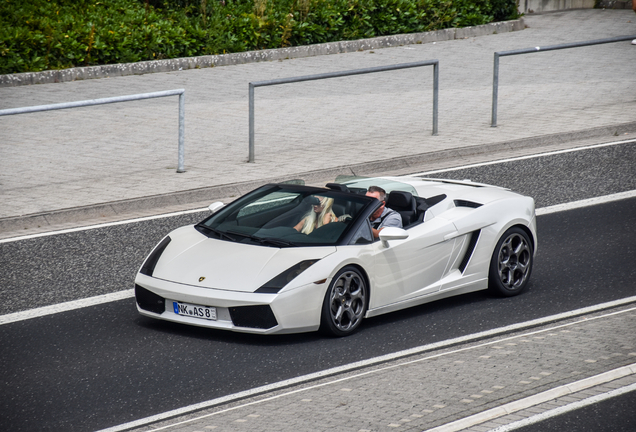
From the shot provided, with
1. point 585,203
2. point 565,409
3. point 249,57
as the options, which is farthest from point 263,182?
point 249,57

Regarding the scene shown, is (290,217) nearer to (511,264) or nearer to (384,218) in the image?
(384,218)

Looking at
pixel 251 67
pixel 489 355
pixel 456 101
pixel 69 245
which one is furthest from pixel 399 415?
pixel 251 67

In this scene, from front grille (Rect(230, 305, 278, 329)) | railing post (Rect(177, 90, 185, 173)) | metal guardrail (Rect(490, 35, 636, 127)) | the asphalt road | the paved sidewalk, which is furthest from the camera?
metal guardrail (Rect(490, 35, 636, 127))

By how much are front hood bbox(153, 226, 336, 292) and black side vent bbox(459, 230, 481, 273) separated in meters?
1.41

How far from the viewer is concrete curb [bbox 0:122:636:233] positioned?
1070cm

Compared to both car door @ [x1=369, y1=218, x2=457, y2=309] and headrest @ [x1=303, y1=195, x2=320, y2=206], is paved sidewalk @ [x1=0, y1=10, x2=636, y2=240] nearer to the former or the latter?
headrest @ [x1=303, y1=195, x2=320, y2=206]

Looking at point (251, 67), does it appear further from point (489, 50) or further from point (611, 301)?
point (611, 301)

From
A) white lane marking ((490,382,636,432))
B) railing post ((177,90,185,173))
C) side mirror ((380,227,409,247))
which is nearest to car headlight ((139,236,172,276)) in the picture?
side mirror ((380,227,409,247))

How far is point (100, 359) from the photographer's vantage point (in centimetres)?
675

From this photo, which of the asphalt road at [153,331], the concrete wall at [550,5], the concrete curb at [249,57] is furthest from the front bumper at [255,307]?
the concrete wall at [550,5]

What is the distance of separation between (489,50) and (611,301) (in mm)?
15473

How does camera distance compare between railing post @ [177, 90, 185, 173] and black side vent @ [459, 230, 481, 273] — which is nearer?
black side vent @ [459, 230, 481, 273]

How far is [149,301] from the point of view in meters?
7.21

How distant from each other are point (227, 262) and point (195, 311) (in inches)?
17.4
